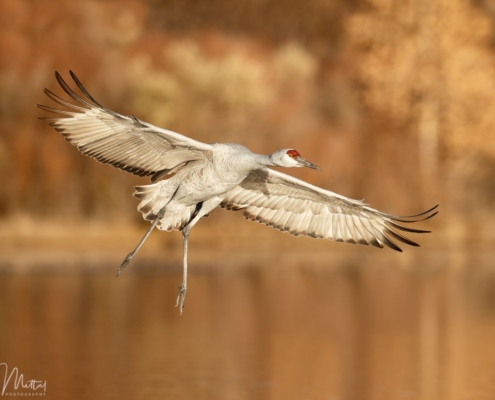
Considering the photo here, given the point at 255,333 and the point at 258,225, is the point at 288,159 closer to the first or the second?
the point at 255,333

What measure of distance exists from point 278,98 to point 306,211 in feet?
52.5

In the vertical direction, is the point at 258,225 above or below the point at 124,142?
above

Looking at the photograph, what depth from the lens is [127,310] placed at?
1528 centimetres

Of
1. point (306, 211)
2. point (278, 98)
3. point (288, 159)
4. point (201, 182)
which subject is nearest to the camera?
point (288, 159)

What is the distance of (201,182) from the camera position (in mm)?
9781

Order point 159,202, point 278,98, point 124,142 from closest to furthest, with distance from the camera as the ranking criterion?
1. point 124,142
2. point 159,202
3. point 278,98

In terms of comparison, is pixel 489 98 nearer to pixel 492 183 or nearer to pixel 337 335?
pixel 492 183

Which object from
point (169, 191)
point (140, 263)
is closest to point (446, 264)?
point (140, 263)

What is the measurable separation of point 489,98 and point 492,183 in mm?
2399
